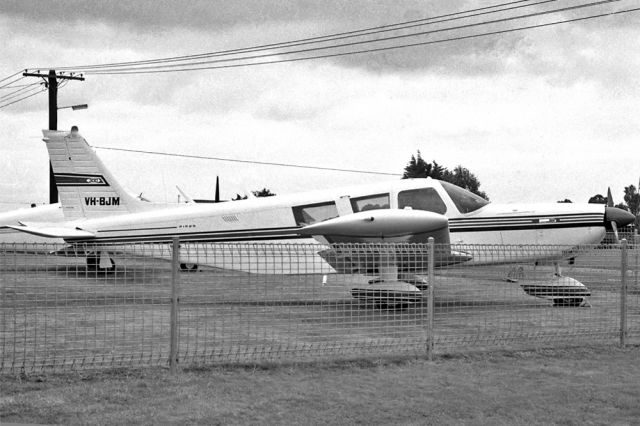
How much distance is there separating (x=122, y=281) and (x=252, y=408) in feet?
7.60

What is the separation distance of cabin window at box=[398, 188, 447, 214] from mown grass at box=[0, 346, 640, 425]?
615 cm

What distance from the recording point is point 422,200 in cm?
1316

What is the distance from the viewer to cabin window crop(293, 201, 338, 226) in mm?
13500

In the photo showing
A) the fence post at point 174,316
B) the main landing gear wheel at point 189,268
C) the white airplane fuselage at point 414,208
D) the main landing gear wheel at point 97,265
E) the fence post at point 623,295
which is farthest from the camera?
the white airplane fuselage at point 414,208

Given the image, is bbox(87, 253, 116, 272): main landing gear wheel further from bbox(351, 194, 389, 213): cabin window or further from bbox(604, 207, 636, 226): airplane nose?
bbox(604, 207, 636, 226): airplane nose

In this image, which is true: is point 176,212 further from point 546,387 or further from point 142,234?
point 546,387

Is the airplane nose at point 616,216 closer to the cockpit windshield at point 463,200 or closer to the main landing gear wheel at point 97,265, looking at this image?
the cockpit windshield at point 463,200

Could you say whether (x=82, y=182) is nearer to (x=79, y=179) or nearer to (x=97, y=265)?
(x=79, y=179)

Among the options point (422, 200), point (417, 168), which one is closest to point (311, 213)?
point (422, 200)

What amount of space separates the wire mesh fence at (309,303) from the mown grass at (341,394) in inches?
15.7

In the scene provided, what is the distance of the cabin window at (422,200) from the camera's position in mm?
13031

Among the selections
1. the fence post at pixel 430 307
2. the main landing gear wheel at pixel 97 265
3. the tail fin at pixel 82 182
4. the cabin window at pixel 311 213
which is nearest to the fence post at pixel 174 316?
the main landing gear wheel at pixel 97 265

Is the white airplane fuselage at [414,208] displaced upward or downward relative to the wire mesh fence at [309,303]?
upward

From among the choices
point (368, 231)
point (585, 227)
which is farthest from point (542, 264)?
point (585, 227)
